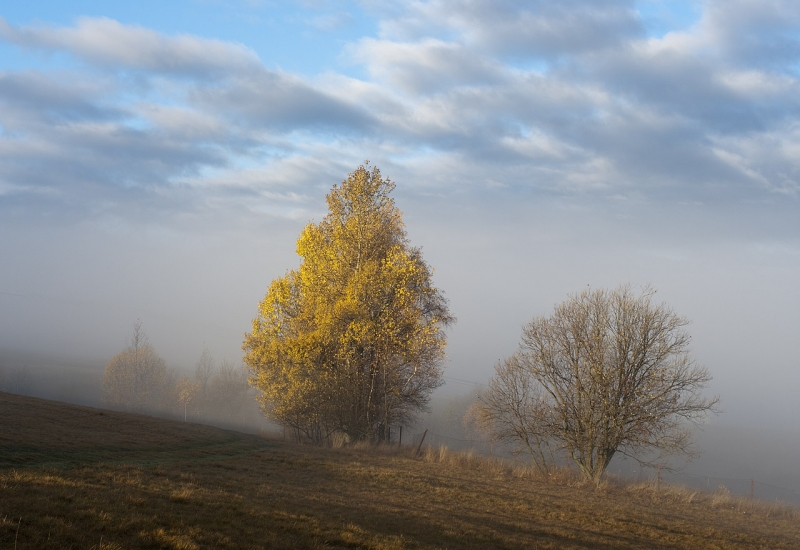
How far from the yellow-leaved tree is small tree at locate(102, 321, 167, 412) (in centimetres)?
7317

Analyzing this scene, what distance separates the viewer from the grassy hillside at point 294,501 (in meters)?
9.12

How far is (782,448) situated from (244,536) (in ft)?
688

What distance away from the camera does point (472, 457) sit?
26.9 m

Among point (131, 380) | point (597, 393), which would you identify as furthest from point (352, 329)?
point (131, 380)

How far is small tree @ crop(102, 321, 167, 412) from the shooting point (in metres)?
95.9

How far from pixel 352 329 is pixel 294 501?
52.6 feet

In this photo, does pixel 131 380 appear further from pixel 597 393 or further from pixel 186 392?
pixel 597 393

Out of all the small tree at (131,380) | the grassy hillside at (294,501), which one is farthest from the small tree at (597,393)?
the small tree at (131,380)

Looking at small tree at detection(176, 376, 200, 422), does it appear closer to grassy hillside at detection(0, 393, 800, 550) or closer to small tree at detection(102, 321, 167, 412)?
small tree at detection(102, 321, 167, 412)

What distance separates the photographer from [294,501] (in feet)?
43.1

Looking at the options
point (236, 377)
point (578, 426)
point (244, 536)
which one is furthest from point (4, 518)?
point (236, 377)

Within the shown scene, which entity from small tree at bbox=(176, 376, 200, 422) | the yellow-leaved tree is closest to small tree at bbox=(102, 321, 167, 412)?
small tree at bbox=(176, 376, 200, 422)

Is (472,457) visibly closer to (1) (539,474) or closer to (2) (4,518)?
(1) (539,474)

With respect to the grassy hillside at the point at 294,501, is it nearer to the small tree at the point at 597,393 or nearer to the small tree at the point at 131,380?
the small tree at the point at 597,393
